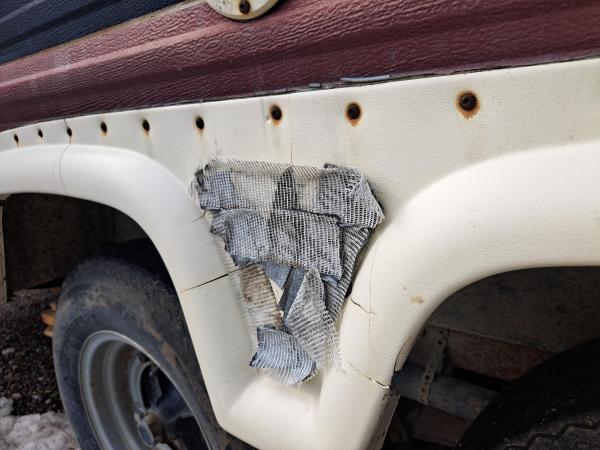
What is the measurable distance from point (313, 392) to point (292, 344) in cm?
10

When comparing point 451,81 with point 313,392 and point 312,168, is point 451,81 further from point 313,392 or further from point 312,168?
point 313,392

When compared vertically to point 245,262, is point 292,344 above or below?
below

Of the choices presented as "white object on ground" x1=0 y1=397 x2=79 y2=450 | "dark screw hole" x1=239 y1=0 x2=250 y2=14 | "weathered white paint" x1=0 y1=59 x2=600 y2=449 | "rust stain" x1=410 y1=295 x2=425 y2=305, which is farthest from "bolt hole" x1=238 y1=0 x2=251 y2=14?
"white object on ground" x1=0 y1=397 x2=79 y2=450

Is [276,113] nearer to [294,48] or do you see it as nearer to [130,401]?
[294,48]

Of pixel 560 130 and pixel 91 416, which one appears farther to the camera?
pixel 91 416

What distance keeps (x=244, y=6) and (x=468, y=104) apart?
428 millimetres

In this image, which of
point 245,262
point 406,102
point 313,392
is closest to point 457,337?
point 313,392

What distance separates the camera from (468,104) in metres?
0.74

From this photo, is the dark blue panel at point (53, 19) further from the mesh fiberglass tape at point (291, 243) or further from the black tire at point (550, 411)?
the black tire at point (550, 411)

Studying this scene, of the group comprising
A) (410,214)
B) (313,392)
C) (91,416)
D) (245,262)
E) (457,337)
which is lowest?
(91,416)

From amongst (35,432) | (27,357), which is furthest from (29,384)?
(35,432)

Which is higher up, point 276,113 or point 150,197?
point 276,113

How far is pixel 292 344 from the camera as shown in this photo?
1042 millimetres

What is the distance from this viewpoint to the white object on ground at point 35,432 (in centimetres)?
210
